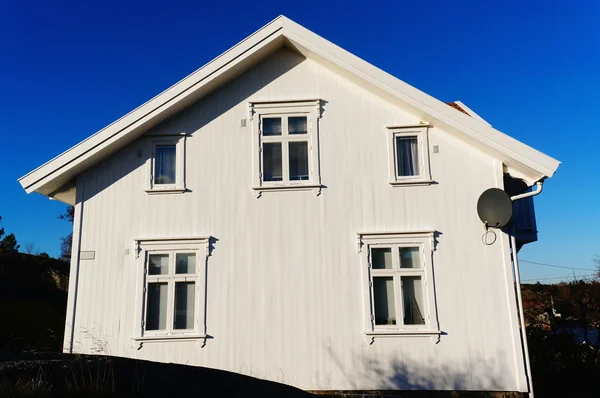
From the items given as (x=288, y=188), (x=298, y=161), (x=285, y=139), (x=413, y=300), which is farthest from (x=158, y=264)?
(x=413, y=300)

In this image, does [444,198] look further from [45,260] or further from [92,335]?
[45,260]

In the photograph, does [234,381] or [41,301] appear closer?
[234,381]

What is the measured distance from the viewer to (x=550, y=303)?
13.7 metres

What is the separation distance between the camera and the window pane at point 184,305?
910 centimetres

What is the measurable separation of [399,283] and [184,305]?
4.27m

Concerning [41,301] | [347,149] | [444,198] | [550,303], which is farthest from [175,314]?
[41,301]

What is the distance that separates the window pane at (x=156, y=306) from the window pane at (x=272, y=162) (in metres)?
3.07

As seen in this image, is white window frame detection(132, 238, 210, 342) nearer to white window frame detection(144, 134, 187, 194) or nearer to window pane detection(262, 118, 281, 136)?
white window frame detection(144, 134, 187, 194)

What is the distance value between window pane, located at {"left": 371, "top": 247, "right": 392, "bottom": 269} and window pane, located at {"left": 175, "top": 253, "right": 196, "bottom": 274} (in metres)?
3.61

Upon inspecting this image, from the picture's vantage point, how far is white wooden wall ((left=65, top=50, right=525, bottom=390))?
346 inches

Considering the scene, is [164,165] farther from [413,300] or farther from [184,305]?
[413,300]

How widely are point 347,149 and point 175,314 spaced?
482 centimetres

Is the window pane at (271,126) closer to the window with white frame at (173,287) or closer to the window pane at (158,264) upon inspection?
the window with white frame at (173,287)

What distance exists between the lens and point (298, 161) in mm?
9750
